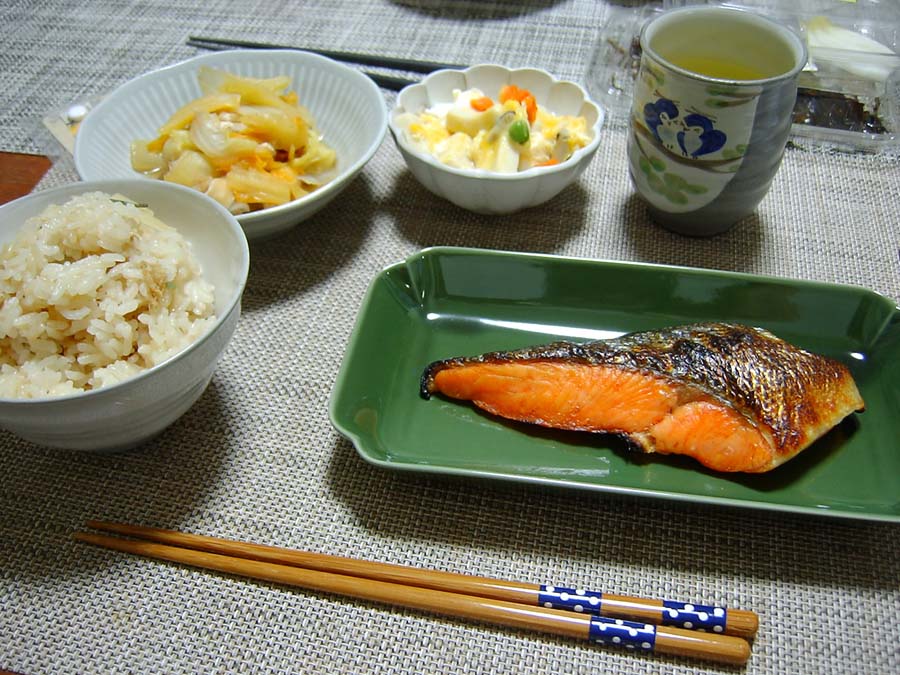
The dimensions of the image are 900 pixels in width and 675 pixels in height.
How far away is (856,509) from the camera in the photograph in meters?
1.09

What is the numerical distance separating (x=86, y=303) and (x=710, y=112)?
126cm

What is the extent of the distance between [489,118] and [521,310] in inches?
21.0

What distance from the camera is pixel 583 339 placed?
4.80 ft

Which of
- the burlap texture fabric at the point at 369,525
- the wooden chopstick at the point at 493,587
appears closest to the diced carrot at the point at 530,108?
the burlap texture fabric at the point at 369,525

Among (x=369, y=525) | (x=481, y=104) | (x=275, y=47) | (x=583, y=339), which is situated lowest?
(x=369, y=525)

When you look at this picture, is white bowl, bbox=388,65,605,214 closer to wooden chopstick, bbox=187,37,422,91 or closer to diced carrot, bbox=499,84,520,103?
diced carrot, bbox=499,84,520,103

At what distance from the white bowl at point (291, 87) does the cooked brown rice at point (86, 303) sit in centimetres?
37

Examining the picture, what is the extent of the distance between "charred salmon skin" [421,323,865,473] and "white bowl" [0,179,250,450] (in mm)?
421

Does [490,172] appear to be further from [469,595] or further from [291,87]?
[469,595]

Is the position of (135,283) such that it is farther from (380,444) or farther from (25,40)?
(25,40)

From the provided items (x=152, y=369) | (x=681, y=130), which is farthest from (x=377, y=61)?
(x=152, y=369)

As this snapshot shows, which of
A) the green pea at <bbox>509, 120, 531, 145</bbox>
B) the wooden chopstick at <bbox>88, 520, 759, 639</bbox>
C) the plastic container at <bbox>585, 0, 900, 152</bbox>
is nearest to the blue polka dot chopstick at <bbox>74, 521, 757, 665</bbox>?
the wooden chopstick at <bbox>88, 520, 759, 639</bbox>

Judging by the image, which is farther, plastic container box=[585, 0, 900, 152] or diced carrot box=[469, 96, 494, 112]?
plastic container box=[585, 0, 900, 152]

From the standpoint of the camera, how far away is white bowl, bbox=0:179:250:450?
3.33 feet
